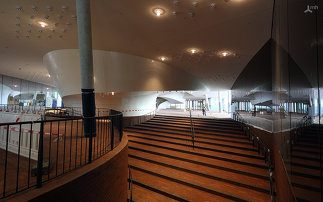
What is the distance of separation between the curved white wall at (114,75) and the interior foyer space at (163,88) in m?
0.07

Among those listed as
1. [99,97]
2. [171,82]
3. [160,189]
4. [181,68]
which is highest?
[181,68]

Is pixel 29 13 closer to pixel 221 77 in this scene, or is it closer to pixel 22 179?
pixel 22 179

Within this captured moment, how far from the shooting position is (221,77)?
1354 centimetres

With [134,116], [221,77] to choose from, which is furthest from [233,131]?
[134,116]

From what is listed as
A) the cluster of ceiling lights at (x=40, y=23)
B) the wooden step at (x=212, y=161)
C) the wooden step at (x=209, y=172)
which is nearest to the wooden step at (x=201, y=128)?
the wooden step at (x=212, y=161)

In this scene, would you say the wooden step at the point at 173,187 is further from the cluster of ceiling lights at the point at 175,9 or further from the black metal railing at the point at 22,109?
the black metal railing at the point at 22,109

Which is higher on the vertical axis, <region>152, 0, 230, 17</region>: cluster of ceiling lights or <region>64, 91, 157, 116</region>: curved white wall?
<region>152, 0, 230, 17</region>: cluster of ceiling lights

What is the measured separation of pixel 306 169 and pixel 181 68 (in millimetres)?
11257

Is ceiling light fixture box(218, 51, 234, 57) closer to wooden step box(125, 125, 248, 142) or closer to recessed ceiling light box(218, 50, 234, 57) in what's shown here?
recessed ceiling light box(218, 50, 234, 57)

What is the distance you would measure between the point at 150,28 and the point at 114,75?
4580 mm

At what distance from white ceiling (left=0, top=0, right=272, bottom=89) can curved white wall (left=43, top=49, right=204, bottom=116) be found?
618mm

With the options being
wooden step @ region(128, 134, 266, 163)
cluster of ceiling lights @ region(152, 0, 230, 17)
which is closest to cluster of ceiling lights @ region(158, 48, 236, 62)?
cluster of ceiling lights @ region(152, 0, 230, 17)

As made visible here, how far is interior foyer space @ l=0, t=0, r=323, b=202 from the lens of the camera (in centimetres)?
186

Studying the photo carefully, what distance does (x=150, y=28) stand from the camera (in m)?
6.89
